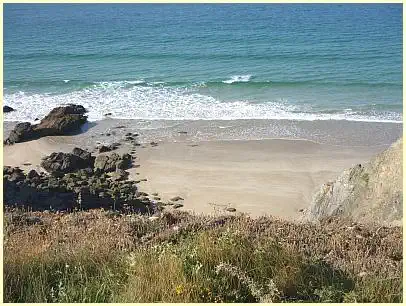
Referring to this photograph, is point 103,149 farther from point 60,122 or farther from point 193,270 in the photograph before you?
point 193,270

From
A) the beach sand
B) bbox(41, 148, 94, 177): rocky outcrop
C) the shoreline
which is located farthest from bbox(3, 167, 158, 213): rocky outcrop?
the shoreline

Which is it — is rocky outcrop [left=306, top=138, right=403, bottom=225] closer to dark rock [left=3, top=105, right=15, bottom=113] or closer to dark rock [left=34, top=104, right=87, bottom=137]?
dark rock [left=34, top=104, right=87, bottom=137]

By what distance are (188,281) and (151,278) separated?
13.8 inches

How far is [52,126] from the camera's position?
26.0 metres

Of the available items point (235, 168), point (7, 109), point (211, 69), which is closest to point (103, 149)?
point (235, 168)

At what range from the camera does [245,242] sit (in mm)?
5840

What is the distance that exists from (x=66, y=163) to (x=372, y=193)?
12663 mm

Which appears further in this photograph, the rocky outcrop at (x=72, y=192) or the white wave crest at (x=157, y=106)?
the white wave crest at (x=157, y=106)

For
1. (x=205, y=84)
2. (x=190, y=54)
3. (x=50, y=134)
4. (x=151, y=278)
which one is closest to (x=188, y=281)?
(x=151, y=278)

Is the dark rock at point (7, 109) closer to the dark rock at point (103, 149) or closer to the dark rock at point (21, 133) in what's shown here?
the dark rock at point (21, 133)

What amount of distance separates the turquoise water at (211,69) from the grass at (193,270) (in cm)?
2092

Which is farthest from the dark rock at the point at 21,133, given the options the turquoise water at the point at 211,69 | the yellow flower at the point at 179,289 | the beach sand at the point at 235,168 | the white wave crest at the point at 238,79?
the yellow flower at the point at 179,289

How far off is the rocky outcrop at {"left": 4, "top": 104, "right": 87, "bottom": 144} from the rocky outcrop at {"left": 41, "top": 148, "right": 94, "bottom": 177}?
438 cm

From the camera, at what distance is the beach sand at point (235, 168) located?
664 inches
